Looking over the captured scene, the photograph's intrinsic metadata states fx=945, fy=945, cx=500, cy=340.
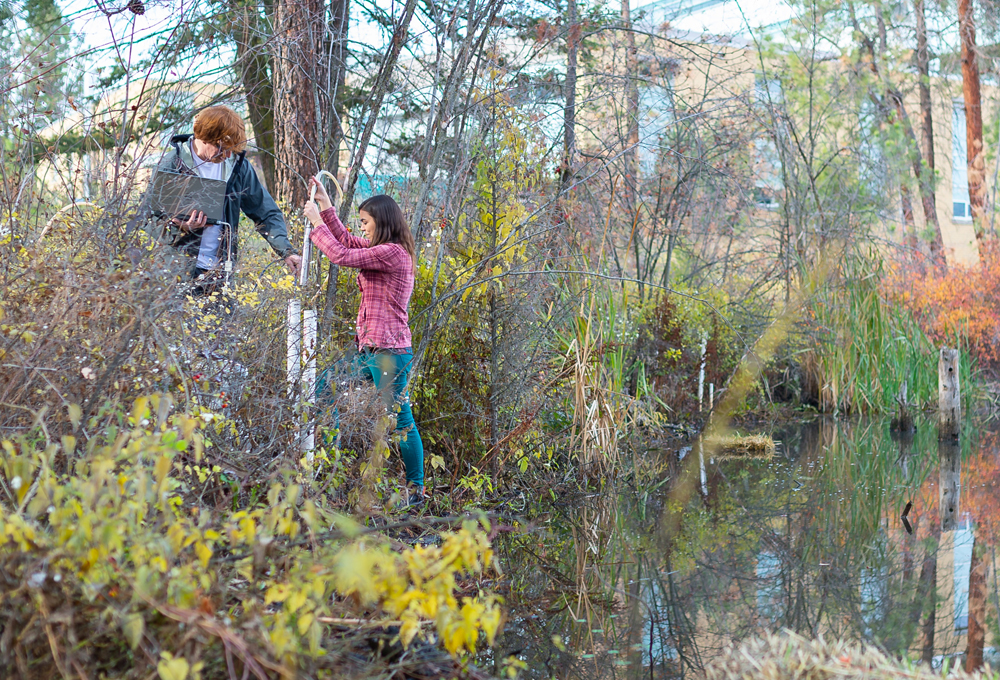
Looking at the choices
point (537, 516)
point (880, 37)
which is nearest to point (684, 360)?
point (537, 516)

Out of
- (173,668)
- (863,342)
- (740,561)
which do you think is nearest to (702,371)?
(863,342)

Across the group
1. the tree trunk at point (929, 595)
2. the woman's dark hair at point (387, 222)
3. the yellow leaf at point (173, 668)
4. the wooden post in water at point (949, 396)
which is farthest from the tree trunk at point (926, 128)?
the yellow leaf at point (173, 668)

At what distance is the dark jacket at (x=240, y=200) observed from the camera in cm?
491

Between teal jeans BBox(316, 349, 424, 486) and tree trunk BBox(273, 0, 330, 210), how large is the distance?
52.7 inches

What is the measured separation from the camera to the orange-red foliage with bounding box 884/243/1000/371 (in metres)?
12.0

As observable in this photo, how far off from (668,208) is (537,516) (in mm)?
5387

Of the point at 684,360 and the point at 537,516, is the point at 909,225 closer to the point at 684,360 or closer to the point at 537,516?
the point at 684,360

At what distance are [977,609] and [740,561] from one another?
3.96 feet

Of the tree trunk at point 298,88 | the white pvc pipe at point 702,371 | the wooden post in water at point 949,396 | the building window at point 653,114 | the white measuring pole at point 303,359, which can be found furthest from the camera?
the white pvc pipe at point 702,371

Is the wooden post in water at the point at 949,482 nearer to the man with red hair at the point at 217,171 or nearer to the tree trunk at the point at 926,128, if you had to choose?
the man with red hair at the point at 217,171

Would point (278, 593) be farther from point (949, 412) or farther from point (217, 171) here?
point (949, 412)

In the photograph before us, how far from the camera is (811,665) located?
300cm

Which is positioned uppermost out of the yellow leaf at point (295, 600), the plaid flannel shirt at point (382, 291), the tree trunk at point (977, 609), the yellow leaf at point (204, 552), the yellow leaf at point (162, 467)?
the plaid flannel shirt at point (382, 291)

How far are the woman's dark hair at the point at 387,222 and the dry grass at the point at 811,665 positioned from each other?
9.37 ft
